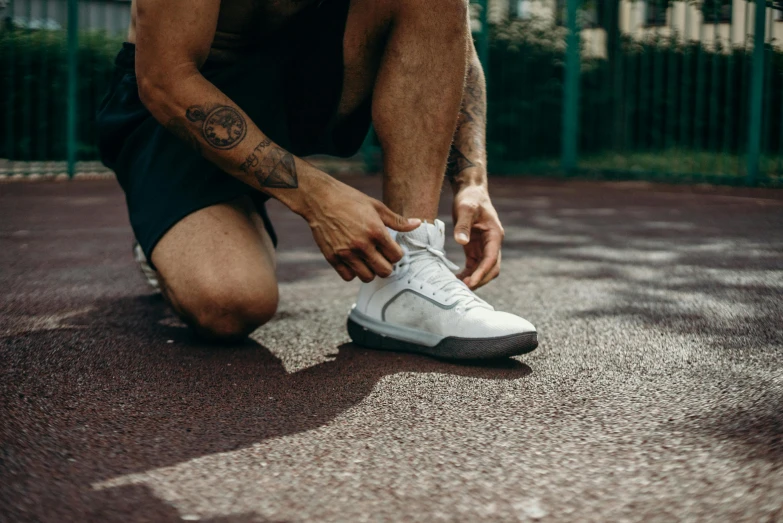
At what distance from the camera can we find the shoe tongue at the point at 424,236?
1.95 m

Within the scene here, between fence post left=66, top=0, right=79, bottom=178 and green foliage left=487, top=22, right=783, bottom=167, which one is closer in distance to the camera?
fence post left=66, top=0, right=79, bottom=178

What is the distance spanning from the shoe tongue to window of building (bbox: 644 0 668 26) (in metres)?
7.32

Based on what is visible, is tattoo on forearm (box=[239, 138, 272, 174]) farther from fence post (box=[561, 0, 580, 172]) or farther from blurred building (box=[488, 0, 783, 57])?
fence post (box=[561, 0, 580, 172])

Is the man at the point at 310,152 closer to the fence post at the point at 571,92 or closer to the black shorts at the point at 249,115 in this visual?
the black shorts at the point at 249,115

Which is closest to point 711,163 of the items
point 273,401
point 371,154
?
point 371,154

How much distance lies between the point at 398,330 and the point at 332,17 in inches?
32.5

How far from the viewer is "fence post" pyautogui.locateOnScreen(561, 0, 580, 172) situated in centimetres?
841

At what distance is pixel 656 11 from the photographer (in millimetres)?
8570

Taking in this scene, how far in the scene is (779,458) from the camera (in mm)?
1170

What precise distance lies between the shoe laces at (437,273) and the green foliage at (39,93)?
7.11 meters

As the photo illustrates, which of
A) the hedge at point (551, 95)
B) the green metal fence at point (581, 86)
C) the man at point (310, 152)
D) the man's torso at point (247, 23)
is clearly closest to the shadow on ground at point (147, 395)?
the man at point (310, 152)

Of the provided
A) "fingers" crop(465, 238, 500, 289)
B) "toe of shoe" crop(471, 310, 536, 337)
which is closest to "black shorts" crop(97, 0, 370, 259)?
"fingers" crop(465, 238, 500, 289)

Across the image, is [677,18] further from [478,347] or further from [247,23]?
[478,347]

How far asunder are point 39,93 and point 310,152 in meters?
6.69
